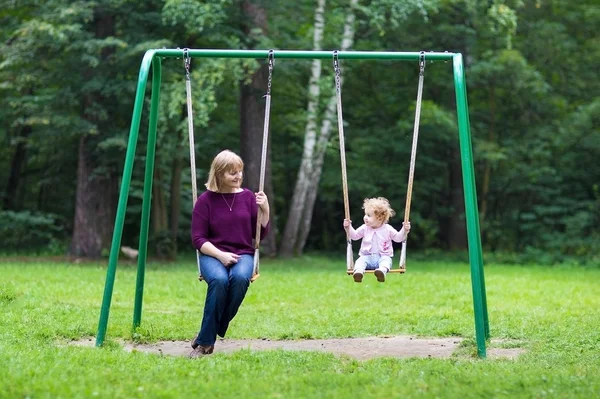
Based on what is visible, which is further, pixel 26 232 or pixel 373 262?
pixel 26 232

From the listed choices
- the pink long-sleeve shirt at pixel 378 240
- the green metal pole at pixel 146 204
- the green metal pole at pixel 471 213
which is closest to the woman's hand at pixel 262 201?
the pink long-sleeve shirt at pixel 378 240

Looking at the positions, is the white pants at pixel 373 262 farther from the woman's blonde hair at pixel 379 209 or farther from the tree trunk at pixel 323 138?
the tree trunk at pixel 323 138

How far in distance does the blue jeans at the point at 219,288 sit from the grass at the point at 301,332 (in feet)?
0.80

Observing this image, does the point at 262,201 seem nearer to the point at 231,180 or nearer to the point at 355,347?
the point at 231,180

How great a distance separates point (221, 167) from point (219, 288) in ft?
3.23

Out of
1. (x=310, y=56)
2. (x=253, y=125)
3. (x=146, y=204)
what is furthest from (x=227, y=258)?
(x=253, y=125)

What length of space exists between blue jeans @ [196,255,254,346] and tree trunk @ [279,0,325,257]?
12692mm

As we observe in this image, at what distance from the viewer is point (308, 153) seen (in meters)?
22.4

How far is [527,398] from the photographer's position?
6129 millimetres

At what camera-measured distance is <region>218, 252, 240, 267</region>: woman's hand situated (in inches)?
315

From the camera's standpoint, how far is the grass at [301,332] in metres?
6.39

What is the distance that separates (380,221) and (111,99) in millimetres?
12447

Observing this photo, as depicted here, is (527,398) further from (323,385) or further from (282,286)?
(282,286)

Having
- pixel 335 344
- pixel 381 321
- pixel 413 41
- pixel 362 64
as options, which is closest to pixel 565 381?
pixel 335 344
